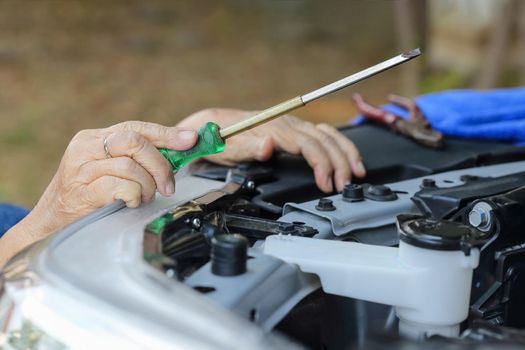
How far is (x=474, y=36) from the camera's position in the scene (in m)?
4.90

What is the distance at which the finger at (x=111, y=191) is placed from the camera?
91cm

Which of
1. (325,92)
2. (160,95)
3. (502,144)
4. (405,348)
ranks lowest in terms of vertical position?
(160,95)

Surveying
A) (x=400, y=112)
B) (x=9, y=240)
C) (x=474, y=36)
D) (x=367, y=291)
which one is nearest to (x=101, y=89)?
(x=474, y=36)

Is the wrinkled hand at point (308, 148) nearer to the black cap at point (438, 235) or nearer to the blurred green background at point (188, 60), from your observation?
the black cap at point (438, 235)

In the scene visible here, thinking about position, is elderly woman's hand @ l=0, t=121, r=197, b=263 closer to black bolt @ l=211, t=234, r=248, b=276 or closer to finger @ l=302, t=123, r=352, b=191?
black bolt @ l=211, t=234, r=248, b=276

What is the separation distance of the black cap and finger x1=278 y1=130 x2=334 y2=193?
0.42 m

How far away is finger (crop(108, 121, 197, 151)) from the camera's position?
947mm

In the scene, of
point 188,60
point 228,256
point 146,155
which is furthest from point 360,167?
point 188,60

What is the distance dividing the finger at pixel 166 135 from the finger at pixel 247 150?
0.99 feet

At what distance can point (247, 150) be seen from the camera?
1.26 metres

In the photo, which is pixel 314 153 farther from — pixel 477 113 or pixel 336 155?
pixel 477 113

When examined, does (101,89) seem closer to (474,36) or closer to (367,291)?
(474,36)

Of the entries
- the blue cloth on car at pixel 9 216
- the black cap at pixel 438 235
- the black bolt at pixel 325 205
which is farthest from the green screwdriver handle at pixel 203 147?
the blue cloth on car at pixel 9 216

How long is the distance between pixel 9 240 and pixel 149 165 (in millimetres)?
280
